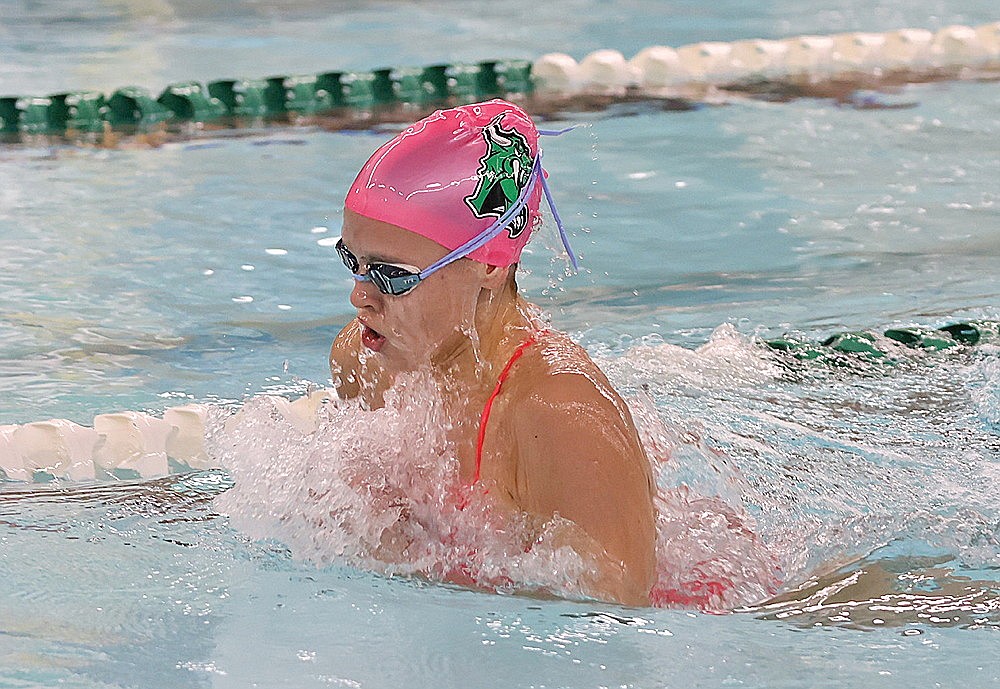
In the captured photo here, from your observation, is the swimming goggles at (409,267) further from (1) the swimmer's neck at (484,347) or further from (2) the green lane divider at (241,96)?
(2) the green lane divider at (241,96)

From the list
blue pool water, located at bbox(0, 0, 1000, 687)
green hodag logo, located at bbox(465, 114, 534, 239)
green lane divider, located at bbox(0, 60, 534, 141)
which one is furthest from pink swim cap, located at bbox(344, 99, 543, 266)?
green lane divider, located at bbox(0, 60, 534, 141)

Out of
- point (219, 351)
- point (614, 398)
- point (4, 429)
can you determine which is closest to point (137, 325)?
point (219, 351)

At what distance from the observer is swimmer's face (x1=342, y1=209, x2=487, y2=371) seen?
82.1 inches

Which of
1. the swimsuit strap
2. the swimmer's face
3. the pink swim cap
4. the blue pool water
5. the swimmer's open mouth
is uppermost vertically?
the pink swim cap

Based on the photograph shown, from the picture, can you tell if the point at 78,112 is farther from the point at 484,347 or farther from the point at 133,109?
the point at 484,347

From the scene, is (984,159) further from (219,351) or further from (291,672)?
(291,672)

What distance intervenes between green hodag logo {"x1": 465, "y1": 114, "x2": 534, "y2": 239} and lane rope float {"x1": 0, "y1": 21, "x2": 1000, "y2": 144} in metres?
4.40

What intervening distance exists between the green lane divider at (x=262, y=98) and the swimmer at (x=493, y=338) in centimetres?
459

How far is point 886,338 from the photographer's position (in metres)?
3.77

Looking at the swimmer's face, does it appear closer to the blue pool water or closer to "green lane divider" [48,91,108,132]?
the blue pool water

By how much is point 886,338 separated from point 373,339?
2.03 metres

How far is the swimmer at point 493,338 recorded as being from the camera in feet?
6.48

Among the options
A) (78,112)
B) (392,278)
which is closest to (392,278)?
(392,278)

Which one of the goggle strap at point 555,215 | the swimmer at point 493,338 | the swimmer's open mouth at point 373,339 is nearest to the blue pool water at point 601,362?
the goggle strap at point 555,215
